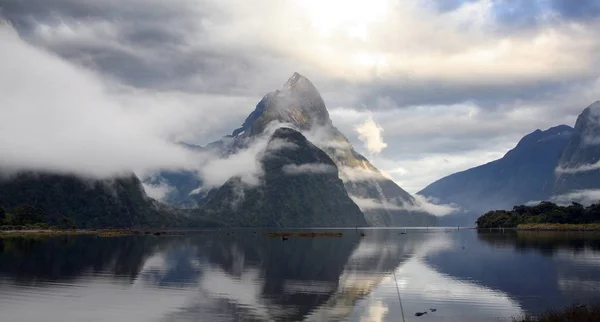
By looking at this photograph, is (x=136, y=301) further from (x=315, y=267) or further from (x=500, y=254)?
(x=500, y=254)

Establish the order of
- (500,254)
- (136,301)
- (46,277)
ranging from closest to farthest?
(136,301) → (46,277) → (500,254)

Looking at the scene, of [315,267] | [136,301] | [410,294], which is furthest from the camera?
[315,267]

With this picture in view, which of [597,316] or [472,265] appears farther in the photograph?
[472,265]

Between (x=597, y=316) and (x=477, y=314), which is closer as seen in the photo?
(x=597, y=316)

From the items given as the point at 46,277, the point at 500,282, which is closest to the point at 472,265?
the point at 500,282

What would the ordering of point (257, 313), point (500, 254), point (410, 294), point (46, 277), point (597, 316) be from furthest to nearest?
point (500, 254) → point (46, 277) → point (410, 294) → point (257, 313) → point (597, 316)

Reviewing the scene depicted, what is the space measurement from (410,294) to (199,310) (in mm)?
26650

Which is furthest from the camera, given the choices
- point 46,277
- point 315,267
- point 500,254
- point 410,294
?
point 500,254

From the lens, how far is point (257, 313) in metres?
54.4

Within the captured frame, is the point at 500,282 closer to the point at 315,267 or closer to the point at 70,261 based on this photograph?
the point at 315,267

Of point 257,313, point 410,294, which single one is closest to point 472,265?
point 410,294

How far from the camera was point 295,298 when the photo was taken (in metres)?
64.3

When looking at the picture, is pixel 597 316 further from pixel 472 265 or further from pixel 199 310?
pixel 472 265

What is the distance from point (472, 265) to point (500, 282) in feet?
92.7
